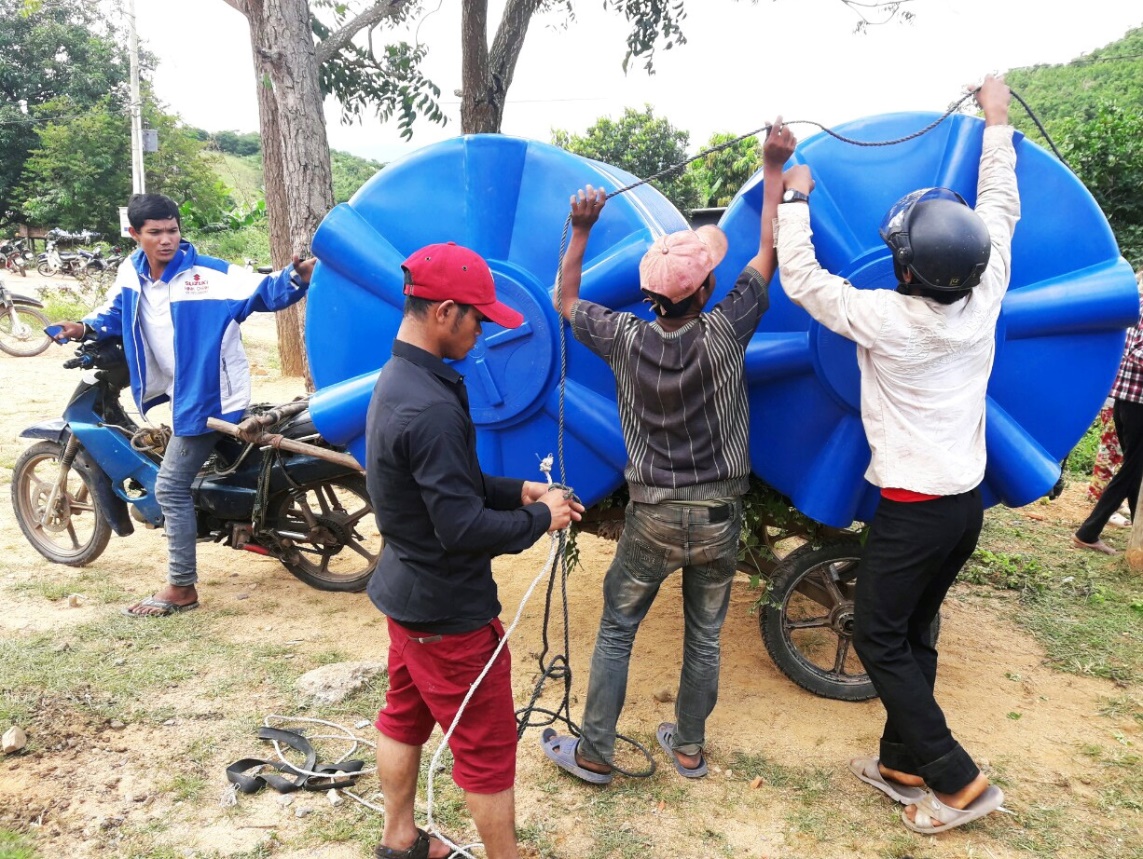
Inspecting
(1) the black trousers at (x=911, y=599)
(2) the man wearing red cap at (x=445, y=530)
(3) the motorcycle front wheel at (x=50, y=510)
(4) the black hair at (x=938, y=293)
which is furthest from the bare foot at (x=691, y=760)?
(3) the motorcycle front wheel at (x=50, y=510)

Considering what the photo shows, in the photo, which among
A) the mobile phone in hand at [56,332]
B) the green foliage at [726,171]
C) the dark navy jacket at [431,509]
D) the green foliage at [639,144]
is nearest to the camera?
the dark navy jacket at [431,509]

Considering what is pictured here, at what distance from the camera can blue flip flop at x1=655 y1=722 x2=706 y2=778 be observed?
2846mm

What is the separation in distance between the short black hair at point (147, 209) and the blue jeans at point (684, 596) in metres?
2.74

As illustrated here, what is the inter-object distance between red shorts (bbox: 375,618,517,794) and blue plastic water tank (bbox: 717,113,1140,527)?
4.06ft

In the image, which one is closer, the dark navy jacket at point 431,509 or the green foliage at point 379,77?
the dark navy jacket at point 431,509

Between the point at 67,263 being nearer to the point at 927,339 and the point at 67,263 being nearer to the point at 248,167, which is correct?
the point at 927,339

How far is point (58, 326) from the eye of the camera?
420 cm

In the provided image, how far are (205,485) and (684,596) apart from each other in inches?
105

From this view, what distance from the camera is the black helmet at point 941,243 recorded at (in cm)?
216

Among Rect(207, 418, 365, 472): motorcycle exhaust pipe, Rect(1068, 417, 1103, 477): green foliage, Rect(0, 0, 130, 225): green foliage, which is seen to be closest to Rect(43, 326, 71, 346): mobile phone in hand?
Rect(207, 418, 365, 472): motorcycle exhaust pipe

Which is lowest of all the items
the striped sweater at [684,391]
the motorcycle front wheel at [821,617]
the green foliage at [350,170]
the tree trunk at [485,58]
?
the motorcycle front wheel at [821,617]

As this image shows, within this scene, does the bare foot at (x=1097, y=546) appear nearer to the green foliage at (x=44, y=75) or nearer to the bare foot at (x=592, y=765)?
the bare foot at (x=592, y=765)

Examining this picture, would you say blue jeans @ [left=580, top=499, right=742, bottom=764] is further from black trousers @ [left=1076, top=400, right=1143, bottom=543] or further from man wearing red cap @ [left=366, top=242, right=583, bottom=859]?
black trousers @ [left=1076, top=400, right=1143, bottom=543]

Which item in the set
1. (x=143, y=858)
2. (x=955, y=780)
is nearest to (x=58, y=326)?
(x=143, y=858)
